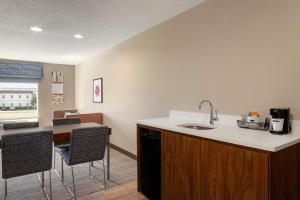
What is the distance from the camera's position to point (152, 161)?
2.33 meters

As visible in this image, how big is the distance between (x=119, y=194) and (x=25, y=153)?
3.89 ft

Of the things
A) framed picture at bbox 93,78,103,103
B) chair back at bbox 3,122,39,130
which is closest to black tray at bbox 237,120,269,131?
chair back at bbox 3,122,39,130

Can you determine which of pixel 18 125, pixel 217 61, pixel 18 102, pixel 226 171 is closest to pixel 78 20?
pixel 18 125

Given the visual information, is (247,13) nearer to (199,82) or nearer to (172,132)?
(199,82)

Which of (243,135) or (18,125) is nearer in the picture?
(243,135)

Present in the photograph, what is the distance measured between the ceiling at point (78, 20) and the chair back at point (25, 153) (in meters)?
1.55

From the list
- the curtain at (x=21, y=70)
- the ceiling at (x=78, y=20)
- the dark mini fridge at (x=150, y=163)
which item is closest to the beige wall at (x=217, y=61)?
the ceiling at (x=78, y=20)

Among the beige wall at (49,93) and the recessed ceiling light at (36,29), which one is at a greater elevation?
the recessed ceiling light at (36,29)

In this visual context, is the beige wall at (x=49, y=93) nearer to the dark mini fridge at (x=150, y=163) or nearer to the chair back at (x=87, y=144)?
the chair back at (x=87, y=144)

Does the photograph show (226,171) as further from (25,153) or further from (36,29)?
(36,29)

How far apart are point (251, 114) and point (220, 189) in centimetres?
77

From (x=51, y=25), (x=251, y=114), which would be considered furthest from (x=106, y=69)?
(x=251, y=114)

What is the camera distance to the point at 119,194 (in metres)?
2.48

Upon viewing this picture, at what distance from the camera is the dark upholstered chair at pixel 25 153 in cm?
194
